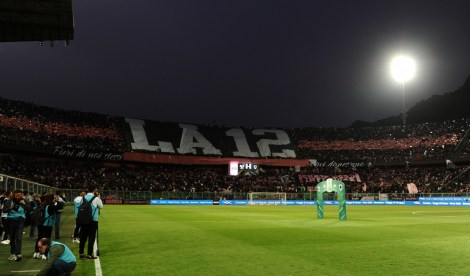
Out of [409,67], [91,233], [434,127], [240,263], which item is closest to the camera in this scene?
[240,263]

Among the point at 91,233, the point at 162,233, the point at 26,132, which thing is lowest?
the point at 162,233

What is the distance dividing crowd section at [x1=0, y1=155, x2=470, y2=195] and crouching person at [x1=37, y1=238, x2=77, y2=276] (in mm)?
51847

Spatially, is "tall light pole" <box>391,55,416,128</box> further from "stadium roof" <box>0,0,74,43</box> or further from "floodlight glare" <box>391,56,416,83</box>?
"stadium roof" <box>0,0,74,43</box>

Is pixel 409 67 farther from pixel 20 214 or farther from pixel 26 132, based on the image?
pixel 20 214

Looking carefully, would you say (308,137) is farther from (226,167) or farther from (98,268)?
(98,268)

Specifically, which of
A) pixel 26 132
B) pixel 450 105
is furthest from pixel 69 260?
pixel 450 105

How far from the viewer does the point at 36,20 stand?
19.1 metres

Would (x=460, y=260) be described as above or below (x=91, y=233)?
below

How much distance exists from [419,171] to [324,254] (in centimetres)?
7401

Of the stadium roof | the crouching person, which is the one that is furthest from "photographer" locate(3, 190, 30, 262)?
the stadium roof

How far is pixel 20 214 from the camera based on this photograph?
13.3 metres

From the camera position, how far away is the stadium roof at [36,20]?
17422mm

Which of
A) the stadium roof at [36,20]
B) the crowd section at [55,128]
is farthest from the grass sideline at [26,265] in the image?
the crowd section at [55,128]

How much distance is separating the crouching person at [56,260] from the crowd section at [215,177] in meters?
51.8
